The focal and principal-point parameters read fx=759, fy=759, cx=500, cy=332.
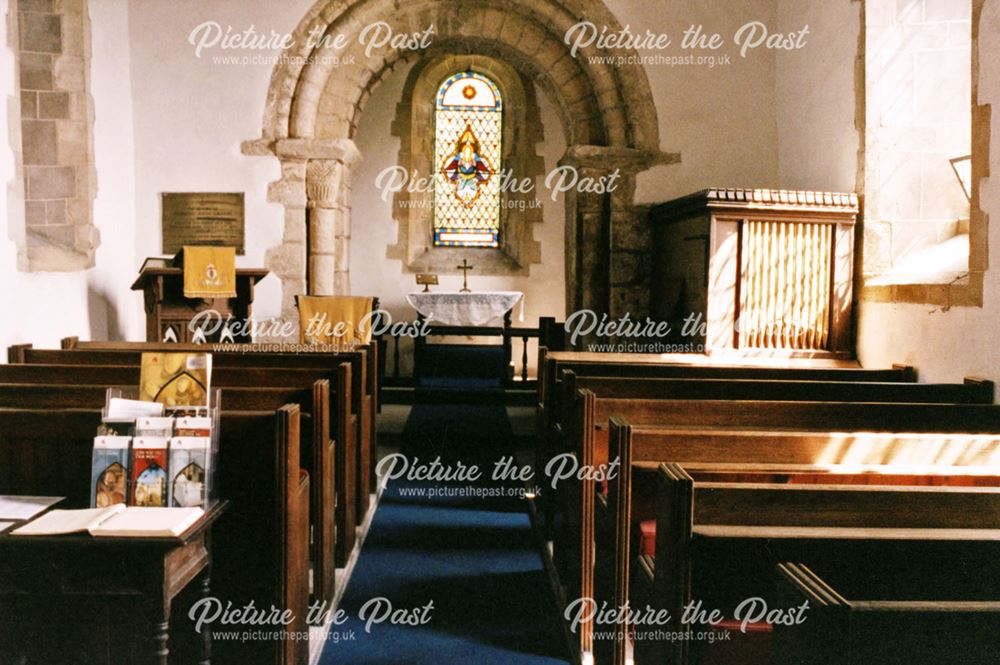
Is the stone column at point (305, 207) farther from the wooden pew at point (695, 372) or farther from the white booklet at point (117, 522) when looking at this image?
the white booklet at point (117, 522)

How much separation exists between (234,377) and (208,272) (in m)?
1.91

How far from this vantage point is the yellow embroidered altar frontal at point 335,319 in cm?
527

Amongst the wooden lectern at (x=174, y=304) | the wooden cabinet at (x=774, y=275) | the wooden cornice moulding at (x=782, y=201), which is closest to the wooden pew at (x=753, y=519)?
the wooden cabinet at (x=774, y=275)

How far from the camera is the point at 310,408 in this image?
2.68 meters

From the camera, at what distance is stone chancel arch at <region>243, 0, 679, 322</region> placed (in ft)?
Result: 18.7

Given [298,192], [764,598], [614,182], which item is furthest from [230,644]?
[614,182]

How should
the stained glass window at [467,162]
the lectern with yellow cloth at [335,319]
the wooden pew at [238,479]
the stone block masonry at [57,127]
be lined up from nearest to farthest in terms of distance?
the wooden pew at [238,479], the stone block masonry at [57,127], the lectern with yellow cloth at [335,319], the stained glass window at [467,162]

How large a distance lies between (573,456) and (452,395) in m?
3.90

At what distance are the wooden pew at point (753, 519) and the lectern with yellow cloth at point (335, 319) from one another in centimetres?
395

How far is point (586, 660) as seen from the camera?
2352mm

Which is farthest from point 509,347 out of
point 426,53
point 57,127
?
point 57,127

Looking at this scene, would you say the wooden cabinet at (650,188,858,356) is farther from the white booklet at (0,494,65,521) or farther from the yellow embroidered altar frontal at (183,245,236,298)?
the white booklet at (0,494,65,521)

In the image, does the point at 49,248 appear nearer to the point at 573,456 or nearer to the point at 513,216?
the point at 573,456

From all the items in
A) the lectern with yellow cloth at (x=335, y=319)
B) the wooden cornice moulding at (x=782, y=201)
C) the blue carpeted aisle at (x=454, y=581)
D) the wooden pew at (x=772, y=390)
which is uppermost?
the wooden cornice moulding at (x=782, y=201)
